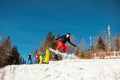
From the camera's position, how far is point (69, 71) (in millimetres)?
12414

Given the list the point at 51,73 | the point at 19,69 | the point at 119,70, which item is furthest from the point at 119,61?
the point at 19,69

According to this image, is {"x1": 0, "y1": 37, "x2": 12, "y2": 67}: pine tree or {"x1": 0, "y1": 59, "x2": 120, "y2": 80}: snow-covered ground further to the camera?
{"x1": 0, "y1": 37, "x2": 12, "y2": 67}: pine tree

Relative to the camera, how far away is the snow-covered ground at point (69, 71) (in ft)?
38.9

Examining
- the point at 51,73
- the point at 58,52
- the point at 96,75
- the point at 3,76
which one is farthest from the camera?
the point at 58,52

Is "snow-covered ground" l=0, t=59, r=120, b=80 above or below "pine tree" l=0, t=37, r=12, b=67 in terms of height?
below

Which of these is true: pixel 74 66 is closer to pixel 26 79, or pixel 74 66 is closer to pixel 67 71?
pixel 67 71

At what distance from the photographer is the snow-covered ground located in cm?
1185

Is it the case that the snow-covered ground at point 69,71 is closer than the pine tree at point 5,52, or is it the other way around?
the snow-covered ground at point 69,71

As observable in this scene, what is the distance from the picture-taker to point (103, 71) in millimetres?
12016

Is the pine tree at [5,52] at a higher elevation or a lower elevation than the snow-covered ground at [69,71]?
higher

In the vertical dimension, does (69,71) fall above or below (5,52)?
below

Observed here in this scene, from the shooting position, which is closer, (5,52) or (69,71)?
(69,71)

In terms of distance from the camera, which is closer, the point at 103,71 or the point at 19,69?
the point at 103,71

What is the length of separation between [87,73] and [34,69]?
297 cm
